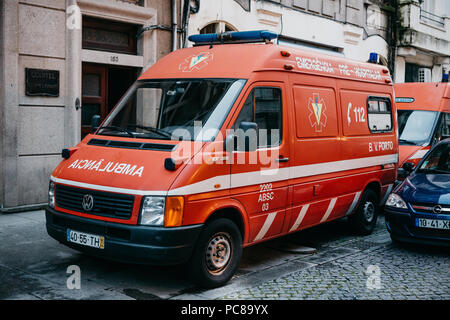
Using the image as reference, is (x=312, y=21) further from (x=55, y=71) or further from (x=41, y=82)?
(x=41, y=82)

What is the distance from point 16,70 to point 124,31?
2.69 metres

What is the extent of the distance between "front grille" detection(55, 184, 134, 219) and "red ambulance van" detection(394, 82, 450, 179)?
7115 mm

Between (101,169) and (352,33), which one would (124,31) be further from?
(352,33)

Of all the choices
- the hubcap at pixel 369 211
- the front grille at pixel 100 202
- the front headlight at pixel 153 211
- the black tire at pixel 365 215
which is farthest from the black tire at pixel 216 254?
the hubcap at pixel 369 211

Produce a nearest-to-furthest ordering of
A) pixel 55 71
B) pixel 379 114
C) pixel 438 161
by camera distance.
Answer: pixel 438 161, pixel 379 114, pixel 55 71

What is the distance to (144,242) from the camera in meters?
5.13

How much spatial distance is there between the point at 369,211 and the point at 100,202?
488cm

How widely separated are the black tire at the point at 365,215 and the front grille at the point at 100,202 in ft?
14.5

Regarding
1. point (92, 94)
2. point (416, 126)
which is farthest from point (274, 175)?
point (416, 126)

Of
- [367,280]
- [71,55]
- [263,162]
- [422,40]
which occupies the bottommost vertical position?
[367,280]

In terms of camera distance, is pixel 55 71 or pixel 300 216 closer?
pixel 300 216

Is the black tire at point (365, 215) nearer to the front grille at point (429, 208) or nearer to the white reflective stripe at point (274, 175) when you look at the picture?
the white reflective stripe at point (274, 175)

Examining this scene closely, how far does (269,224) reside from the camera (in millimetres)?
6395
